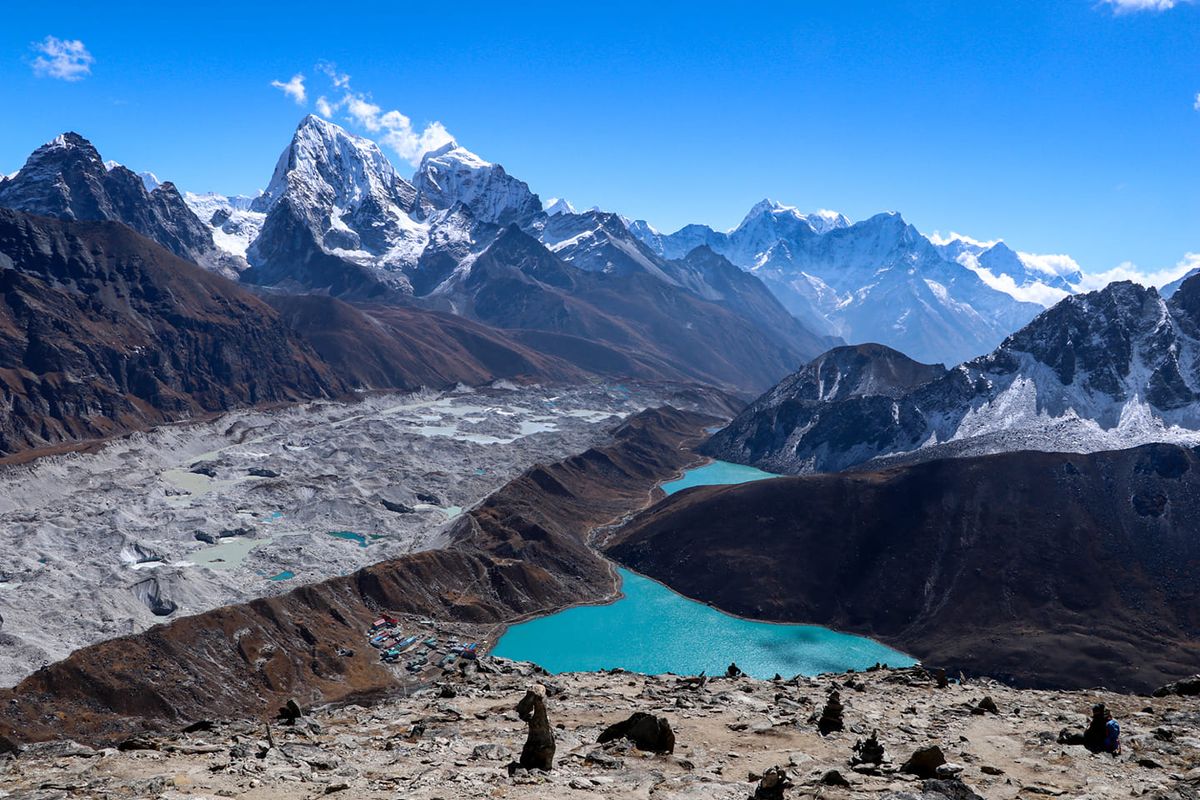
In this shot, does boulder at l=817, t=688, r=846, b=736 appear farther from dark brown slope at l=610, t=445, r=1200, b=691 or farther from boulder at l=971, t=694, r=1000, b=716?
dark brown slope at l=610, t=445, r=1200, b=691

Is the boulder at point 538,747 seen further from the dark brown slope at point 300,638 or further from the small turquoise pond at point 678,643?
the small turquoise pond at point 678,643

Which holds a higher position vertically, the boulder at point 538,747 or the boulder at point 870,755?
the boulder at point 870,755

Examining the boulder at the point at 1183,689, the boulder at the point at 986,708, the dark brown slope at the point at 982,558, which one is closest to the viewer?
the boulder at the point at 986,708

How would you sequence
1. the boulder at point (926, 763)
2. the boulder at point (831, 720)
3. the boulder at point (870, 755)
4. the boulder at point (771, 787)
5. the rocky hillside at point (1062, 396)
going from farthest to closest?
1. the rocky hillside at point (1062, 396)
2. the boulder at point (831, 720)
3. the boulder at point (870, 755)
4. the boulder at point (926, 763)
5. the boulder at point (771, 787)

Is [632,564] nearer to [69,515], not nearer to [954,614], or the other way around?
[954,614]

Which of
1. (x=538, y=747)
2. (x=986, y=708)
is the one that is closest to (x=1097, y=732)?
(x=986, y=708)

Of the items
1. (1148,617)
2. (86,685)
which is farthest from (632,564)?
(86,685)

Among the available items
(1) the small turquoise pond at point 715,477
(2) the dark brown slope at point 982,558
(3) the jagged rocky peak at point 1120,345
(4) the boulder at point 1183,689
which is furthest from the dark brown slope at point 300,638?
(3) the jagged rocky peak at point 1120,345

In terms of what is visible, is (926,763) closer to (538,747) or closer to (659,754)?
(659,754)
